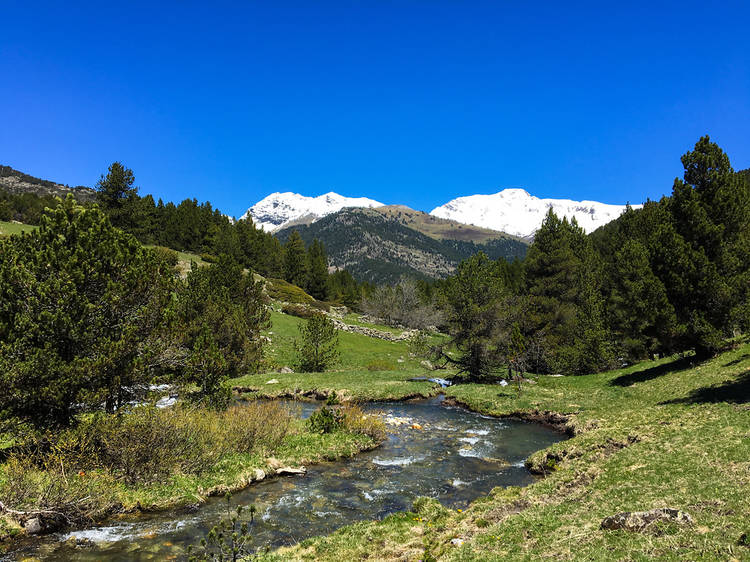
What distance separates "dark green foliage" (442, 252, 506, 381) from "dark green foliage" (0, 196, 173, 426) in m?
28.6

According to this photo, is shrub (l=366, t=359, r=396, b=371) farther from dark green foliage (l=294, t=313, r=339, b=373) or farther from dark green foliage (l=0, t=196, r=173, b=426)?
dark green foliage (l=0, t=196, r=173, b=426)

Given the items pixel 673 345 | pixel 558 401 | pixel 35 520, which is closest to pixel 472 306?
pixel 558 401

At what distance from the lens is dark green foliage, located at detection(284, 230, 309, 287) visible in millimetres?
115688

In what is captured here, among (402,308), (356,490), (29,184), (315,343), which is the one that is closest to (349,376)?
(315,343)

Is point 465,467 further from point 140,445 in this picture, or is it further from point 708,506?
point 140,445

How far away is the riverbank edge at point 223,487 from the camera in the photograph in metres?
11.4

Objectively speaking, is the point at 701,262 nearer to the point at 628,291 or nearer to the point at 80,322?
the point at 628,291

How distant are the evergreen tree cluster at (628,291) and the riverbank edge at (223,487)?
58.9 ft

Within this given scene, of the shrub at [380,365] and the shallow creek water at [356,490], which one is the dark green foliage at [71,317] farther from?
the shrub at [380,365]

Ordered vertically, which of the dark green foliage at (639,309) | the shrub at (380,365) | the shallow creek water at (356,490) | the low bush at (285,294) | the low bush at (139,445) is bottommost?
the shallow creek water at (356,490)

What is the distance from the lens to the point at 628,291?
131 feet

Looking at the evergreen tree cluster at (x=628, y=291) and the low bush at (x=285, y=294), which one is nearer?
the evergreen tree cluster at (x=628, y=291)

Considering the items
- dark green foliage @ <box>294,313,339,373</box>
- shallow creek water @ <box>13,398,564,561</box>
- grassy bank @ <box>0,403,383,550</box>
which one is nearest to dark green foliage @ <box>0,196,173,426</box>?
grassy bank @ <box>0,403,383,550</box>

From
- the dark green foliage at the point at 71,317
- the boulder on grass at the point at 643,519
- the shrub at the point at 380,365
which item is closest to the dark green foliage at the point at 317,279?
the shrub at the point at 380,365
